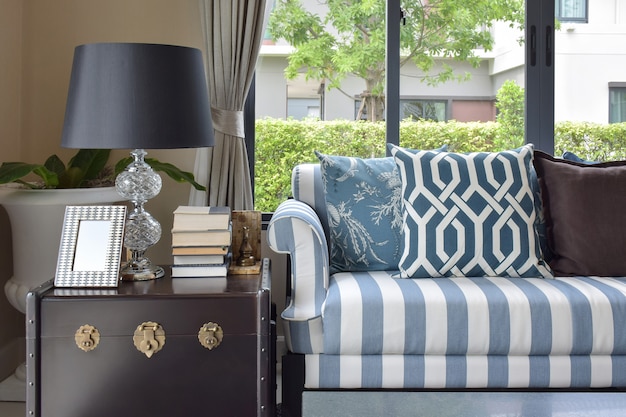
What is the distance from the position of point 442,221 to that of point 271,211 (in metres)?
1.15

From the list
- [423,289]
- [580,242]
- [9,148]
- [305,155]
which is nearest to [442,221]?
[423,289]

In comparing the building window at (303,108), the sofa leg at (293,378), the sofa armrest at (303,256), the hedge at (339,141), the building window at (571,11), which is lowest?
the sofa leg at (293,378)

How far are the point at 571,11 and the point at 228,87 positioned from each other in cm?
174

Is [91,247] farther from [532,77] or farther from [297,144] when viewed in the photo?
[532,77]

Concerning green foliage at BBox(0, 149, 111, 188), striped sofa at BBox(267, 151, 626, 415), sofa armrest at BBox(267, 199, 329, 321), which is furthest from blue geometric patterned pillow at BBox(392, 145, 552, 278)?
green foliage at BBox(0, 149, 111, 188)

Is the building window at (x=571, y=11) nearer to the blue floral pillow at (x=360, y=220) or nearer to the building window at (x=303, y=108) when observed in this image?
the building window at (x=303, y=108)

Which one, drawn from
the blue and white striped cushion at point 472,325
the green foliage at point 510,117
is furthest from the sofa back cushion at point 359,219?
the green foliage at point 510,117

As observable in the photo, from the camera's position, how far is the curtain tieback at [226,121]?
10.3 feet

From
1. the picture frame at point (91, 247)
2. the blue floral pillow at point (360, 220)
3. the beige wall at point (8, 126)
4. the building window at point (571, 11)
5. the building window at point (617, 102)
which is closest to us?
the picture frame at point (91, 247)

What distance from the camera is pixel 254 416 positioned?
2133 mm

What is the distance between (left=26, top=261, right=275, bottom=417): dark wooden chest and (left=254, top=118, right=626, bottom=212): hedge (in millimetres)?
1378

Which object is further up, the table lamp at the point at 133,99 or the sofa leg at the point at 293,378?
the table lamp at the point at 133,99

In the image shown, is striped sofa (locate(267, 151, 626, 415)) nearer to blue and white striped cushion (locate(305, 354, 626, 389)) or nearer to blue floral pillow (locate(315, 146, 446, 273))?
blue and white striped cushion (locate(305, 354, 626, 389))

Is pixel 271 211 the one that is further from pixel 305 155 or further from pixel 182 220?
pixel 182 220
